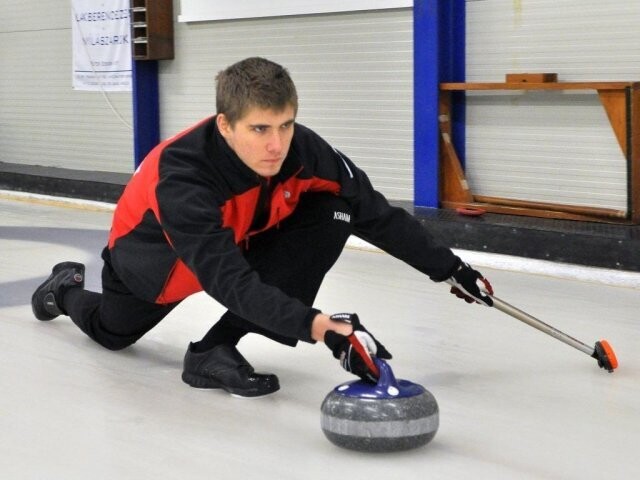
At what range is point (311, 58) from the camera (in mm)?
5691

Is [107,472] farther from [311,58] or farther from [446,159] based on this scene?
[311,58]

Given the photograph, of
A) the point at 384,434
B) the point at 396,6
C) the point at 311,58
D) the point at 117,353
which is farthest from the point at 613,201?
the point at 384,434

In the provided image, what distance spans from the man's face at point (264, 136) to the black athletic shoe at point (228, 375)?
0.48 meters

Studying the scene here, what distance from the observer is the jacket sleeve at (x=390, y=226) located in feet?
8.10

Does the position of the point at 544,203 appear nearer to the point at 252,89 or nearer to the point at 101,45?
the point at 252,89

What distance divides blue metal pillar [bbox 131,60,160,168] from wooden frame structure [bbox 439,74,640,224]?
2218 mm

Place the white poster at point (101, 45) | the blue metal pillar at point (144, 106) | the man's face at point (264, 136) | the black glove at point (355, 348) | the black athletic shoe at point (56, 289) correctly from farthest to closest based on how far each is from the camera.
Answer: the white poster at point (101, 45) → the blue metal pillar at point (144, 106) → the black athletic shoe at point (56, 289) → the man's face at point (264, 136) → the black glove at point (355, 348)

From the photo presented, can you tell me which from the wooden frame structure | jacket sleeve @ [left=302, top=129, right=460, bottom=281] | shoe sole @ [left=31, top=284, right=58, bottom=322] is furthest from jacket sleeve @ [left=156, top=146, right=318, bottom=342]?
the wooden frame structure

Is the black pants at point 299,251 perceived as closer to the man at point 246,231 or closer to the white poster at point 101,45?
the man at point 246,231

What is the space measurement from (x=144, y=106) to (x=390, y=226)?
14.0 feet

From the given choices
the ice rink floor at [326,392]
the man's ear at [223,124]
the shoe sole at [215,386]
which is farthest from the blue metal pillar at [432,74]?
the man's ear at [223,124]

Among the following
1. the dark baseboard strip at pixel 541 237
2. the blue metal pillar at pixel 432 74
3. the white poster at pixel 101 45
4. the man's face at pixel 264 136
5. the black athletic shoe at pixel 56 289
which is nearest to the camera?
the man's face at pixel 264 136

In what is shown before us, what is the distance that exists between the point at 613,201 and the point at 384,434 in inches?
112

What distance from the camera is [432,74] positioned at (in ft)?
16.1
